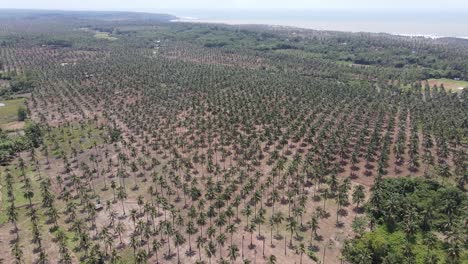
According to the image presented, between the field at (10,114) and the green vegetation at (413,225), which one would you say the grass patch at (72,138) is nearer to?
the field at (10,114)

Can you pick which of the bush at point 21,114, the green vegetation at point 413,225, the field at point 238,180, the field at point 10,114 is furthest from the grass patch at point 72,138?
the green vegetation at point 413,225

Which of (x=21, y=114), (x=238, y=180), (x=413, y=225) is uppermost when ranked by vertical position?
(x=413, y=225)

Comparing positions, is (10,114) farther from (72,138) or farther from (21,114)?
(72,138)

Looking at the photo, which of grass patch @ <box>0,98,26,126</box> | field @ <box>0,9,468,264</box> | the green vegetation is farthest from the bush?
the green vegetation

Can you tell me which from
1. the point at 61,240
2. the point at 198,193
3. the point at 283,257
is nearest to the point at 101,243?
the point at 61,240

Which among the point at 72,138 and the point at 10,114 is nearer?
the point at 72,138

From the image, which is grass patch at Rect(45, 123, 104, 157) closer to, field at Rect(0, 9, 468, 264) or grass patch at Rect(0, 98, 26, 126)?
field at Rect(0, 9, 468, 264)

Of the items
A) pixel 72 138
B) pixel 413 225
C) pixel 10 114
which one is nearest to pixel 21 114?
pixel 10 114

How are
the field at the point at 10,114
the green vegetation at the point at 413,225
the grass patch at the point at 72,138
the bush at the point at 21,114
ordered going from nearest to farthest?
the green vegetation at the point at 413,225, the grass patch at the point at 72,138, the field at the point at 10,114, the bush at the point at 21,114
